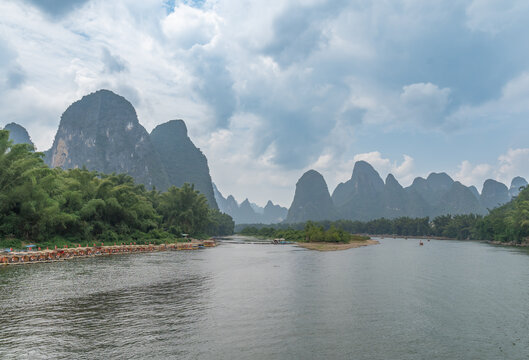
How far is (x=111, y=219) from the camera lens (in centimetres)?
5466

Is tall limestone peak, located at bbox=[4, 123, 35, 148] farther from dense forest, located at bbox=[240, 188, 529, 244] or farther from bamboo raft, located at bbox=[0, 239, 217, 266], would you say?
bamboo raft, located at bbox=[0, 239, 217, 266]

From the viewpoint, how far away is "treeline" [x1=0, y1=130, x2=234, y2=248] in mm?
34375

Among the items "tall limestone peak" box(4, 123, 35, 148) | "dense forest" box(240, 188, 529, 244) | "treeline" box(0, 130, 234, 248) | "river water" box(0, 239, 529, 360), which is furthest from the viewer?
"tall limestone peak" box(4, 123, 35, 148)

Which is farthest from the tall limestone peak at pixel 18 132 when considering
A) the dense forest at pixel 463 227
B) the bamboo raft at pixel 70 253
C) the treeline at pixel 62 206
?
the bamboo raft at pixel 70 253

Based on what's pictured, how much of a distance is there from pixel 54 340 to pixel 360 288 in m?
18.5

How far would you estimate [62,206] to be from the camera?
146ft

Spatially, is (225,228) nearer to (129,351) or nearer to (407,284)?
(407,284)

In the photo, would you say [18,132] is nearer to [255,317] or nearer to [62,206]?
[62,206]

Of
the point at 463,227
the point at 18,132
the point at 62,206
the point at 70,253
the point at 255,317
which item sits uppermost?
the point at 18,132

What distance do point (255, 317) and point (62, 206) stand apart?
39433 millimetres

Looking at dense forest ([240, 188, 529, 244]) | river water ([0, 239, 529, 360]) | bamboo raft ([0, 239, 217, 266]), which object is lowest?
river water ([0, 239, 529, 360])

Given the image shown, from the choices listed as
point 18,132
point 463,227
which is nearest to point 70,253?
point 463,227

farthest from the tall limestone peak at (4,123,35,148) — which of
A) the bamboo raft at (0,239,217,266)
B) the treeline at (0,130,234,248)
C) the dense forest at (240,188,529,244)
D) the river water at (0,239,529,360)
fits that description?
the river water at (0,239,529,360)

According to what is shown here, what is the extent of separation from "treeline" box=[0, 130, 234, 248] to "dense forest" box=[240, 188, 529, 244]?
4930 centimetres
